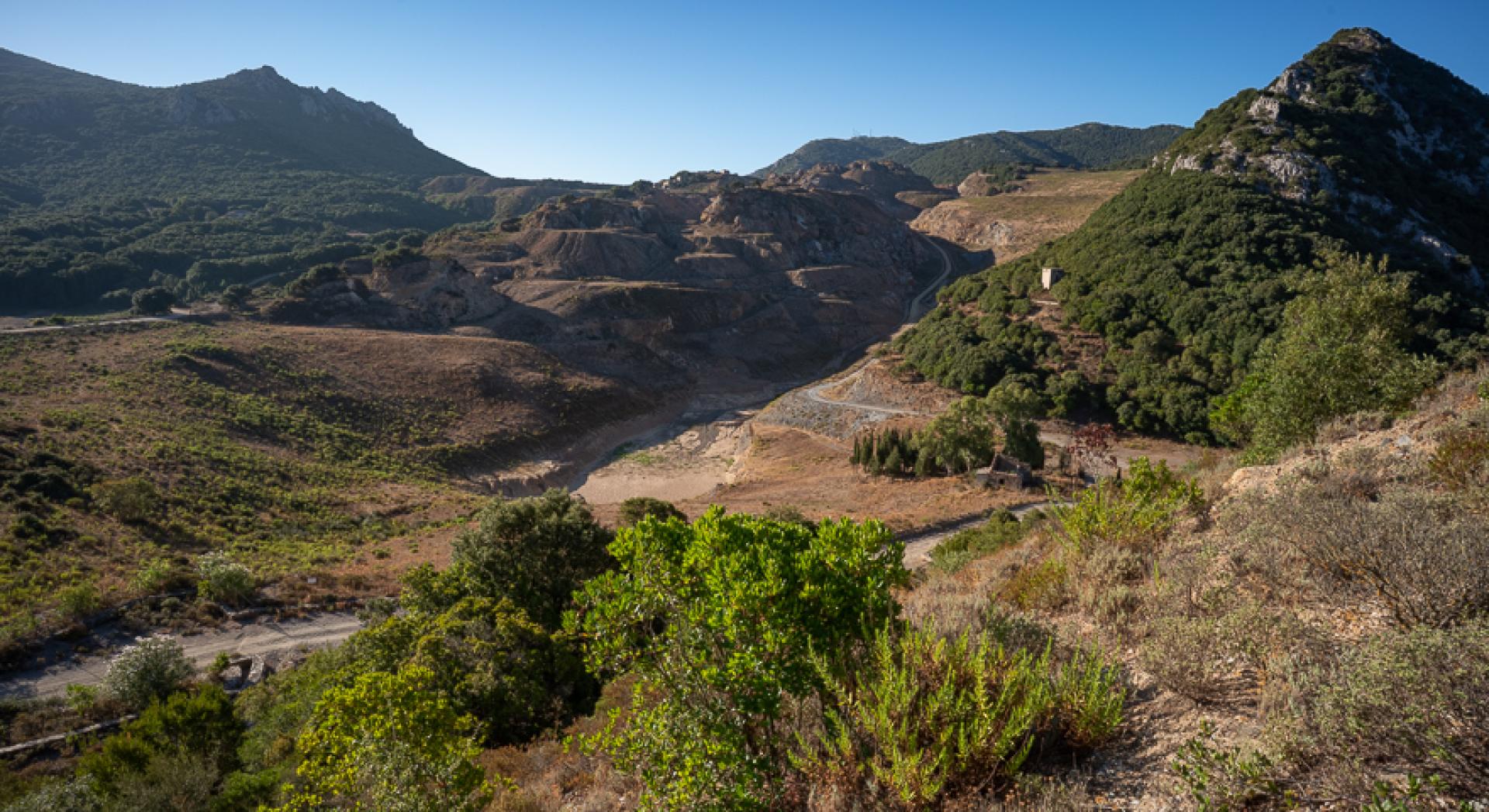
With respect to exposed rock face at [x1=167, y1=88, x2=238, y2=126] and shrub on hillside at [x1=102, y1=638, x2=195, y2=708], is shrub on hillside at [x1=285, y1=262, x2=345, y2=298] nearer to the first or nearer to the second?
shrub on hillside at [x1=102, y1=638, x2=195, y2=708]

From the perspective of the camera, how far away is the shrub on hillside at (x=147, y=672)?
14359 millimetres

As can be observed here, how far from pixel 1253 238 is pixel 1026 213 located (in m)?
56.5

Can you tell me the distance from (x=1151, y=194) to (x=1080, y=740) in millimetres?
66999

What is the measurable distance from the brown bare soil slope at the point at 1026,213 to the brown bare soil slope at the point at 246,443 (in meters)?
66.8

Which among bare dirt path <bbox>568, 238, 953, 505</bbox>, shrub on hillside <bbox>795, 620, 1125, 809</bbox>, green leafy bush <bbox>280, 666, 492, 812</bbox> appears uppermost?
shrub on hillside <bbox>795, 620, 1125, 809</bbox>

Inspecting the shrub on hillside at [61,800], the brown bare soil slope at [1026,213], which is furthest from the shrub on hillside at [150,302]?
the brown bare soil slope at [1026,213]

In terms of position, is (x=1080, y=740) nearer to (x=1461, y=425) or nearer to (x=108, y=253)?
(x=1461, y=425)

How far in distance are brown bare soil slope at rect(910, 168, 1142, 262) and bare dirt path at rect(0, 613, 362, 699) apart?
86.5m

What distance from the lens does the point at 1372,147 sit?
51812 millimetres

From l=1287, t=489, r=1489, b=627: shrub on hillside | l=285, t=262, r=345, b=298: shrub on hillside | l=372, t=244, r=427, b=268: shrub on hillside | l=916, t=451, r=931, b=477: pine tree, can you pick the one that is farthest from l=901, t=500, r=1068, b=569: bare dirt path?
l=372, t=244, r=427, b=268: shrub on hillside

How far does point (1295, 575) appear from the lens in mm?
6211

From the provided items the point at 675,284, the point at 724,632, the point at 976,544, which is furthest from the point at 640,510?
the point at 675,284

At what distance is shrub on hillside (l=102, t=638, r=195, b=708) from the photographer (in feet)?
47.1

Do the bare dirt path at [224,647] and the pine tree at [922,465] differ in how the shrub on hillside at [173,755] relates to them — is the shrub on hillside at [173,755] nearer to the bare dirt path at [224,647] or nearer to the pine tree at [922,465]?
the bare dirt path at [224,647]
